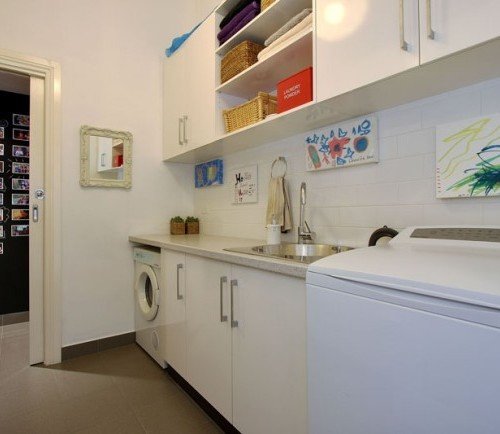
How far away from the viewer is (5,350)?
2.36m

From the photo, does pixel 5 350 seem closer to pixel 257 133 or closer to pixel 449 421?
pixel 257 133

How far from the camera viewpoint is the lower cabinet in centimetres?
105

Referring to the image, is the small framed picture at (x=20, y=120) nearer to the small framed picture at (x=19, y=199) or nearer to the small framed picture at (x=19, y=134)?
the small framed picture at (x=19, y=134)

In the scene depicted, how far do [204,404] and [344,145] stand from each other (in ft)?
5.09

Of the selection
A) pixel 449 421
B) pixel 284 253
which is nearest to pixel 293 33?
pixel 284 253

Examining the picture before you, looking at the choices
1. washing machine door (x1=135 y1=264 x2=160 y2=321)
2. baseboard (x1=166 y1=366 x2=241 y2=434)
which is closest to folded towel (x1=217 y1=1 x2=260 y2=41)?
washing machine door (x1=135 y1=264 x2=160 y2=321)

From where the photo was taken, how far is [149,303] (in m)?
2.32

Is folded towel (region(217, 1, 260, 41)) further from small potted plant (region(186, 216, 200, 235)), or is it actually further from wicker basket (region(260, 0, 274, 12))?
small potted plant (region(186, 216, 200, 235))

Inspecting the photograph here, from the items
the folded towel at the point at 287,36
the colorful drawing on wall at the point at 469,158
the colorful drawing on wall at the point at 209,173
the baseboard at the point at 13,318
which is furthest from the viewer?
the baseboard at the point at 13,318

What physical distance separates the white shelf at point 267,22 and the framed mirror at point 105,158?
3.51 ft

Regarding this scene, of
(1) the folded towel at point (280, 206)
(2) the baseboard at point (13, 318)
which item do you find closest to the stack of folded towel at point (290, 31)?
(1) the folded towel at point (280, 206)

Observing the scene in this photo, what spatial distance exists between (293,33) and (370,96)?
0.52m

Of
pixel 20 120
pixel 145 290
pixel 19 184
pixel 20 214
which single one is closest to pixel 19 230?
pixel 20 214

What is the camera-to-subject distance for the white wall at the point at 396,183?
117 centimetres
